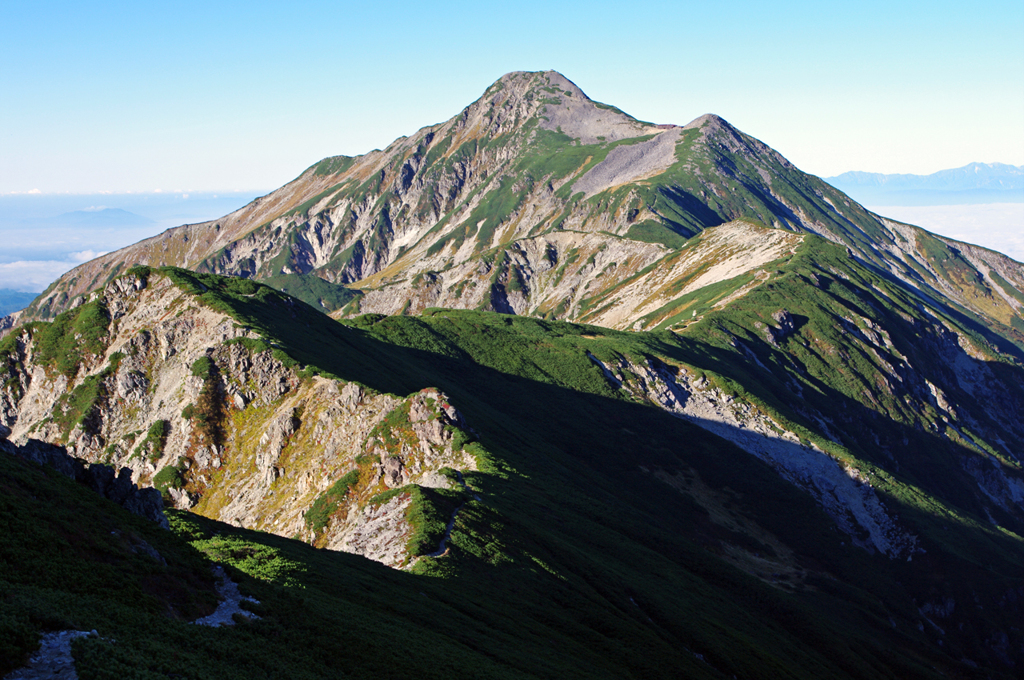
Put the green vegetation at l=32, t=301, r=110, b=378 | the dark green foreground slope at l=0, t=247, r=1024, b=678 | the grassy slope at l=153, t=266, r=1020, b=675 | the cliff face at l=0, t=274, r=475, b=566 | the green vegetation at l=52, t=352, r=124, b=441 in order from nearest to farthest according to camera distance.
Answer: the dark green foreground slope at l=0, t=247, r=1024, b=678 → the grassy slope at l=153, t=266, r=1020, b=675 → the cliff face at l=0, t=274, r=475, b=566 → the green vegetation at l=52, t=352, r=124, b=441 → the green vegetation at l=32, t=301, r=110, b=378

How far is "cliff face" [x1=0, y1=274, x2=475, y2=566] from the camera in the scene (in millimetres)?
60125

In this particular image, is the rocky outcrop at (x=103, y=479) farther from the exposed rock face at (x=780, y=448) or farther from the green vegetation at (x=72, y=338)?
the exposed rock face at (x=780, y=448)

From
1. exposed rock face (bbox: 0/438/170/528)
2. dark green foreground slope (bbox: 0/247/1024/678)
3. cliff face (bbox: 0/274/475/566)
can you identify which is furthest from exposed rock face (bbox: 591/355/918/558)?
exposed rock face (bbox: 0/438/170/528)

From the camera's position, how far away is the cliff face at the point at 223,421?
60125 mm

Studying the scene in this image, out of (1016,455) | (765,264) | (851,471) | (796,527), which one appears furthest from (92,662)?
(1016,455)

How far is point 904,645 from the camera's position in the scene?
251 feet

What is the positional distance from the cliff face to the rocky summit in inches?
12.0

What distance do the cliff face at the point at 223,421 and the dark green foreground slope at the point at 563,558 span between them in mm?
4438

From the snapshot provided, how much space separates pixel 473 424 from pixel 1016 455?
508ft

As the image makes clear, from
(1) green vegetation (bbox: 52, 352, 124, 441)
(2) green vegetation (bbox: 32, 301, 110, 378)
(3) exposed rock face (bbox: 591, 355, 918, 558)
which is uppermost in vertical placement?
(2) green vegetation (bbox: 32, 301, 110, 378)

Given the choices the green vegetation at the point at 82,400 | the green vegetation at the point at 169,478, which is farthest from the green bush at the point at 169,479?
the green vegetation at the point at 82,400

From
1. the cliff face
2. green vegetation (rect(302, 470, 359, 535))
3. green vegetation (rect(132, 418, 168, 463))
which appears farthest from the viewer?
green vegetation (rect(132, 418, 168, 463))

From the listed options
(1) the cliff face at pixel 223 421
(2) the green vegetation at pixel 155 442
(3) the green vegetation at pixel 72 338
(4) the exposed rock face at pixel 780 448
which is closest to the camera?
(1) the cliff face at pixel 223 421

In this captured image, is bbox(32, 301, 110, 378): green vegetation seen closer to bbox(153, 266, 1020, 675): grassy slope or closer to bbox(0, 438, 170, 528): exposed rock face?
bbox(153, 266, 1020, 675): grassy slope
